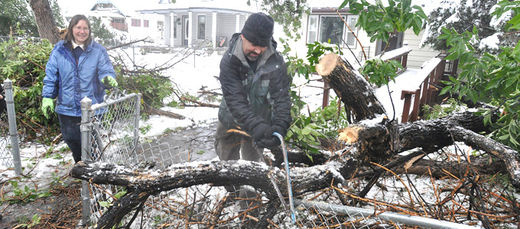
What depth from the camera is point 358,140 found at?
228 cm

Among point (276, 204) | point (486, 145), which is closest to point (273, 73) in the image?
point (276, 204)

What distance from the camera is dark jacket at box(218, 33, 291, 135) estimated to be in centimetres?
249

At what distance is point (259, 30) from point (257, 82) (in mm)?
416

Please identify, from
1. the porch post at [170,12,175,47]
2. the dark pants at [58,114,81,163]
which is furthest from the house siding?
the porch post at [170,12,175,47]

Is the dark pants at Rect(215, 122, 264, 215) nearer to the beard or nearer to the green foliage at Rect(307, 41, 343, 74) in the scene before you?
the beard

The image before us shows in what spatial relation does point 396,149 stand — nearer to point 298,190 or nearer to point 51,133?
point 298,190

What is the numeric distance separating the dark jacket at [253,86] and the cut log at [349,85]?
13.9 inches

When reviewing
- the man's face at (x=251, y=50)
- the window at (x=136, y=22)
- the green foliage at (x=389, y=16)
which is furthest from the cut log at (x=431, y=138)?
the window at (x=136, y=22)

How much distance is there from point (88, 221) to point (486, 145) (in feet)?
10.7

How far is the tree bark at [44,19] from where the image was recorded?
20.9ft

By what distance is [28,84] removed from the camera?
5.35 metres

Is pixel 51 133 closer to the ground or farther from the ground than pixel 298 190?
closer to the ground

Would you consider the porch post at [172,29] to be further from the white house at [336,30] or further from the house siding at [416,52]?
the house siding at [416,52]

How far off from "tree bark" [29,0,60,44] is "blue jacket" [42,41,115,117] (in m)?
3.93
